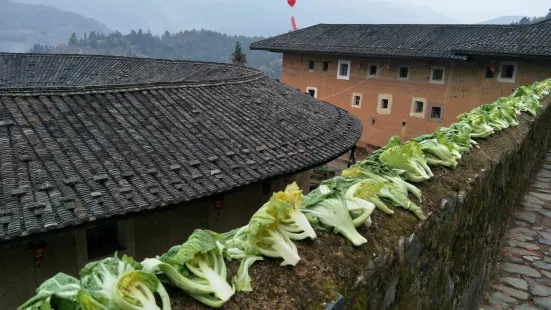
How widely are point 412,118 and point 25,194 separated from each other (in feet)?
73.0

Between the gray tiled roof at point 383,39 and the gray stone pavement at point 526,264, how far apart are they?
17313mm

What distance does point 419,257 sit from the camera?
2451 mm

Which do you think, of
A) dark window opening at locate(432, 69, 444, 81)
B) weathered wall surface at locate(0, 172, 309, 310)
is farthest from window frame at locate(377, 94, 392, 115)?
weathered wall surface at locate(0, 172, 309, 310)

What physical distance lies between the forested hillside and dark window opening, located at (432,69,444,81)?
324 feet

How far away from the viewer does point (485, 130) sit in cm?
452

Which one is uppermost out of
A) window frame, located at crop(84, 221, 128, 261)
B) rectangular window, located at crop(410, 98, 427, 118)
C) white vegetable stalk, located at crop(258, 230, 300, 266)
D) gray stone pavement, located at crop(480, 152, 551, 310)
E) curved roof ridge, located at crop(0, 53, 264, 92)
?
white vegetable stalk, located at crop(258, 230, 300, 266)

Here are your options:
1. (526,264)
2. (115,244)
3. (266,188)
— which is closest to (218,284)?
(526,264)

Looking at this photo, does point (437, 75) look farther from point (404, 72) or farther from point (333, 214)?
point (333, 214)

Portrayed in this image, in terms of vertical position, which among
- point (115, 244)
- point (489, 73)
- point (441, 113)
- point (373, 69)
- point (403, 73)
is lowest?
point (115, 244)

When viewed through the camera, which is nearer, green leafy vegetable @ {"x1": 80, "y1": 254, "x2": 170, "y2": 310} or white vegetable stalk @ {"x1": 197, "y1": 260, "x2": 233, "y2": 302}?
green leafy vegetable @ {"x1": 80, "y1": 254, "x2": 170, "y2": 310}

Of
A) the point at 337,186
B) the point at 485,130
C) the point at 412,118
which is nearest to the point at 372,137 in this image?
the point at 412,118

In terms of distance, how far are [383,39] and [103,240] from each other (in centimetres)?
2117

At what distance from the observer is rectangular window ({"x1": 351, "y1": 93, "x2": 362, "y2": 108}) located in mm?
26516

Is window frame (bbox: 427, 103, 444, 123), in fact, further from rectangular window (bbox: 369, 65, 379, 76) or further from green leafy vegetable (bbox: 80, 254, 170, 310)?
green leafy vegetable (bbox: 80, 254, 170, 310)
